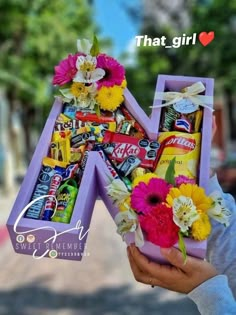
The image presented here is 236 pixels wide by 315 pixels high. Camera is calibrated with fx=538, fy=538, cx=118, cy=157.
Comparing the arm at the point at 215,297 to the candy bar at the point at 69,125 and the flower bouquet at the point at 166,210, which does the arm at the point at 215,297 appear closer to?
the flower bouquet at the point at 166,210

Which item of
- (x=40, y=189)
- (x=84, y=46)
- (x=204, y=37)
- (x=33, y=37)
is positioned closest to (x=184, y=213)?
(x=40, y=189)

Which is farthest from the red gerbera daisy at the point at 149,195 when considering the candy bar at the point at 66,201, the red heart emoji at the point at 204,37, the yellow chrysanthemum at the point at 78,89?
the red heart emoji at the point at 204,37

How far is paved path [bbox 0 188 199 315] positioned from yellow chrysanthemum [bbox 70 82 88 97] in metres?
2.36

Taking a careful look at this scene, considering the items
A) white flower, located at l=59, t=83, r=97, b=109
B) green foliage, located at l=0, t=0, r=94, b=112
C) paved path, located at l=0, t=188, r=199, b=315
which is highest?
green foliage, located at l=0, t=0, r=94, b=112

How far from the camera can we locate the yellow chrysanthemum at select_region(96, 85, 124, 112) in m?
0.89

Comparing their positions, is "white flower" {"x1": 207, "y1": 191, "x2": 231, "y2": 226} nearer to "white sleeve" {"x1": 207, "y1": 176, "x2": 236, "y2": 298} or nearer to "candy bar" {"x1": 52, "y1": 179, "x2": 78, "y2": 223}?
"white sleeve" {"x1": 207, "y1": 176, "x2": 236, "y2": 298}

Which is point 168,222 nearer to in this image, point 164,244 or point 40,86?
point 164,244

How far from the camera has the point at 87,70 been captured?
2.97 ft

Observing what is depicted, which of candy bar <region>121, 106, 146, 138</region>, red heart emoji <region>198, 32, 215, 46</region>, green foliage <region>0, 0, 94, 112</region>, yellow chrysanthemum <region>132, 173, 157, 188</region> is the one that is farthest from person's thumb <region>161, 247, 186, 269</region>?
green foliage <region>0, 0, 94, 112</region>

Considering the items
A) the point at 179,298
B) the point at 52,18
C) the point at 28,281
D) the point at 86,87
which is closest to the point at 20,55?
→ the point at 52,18

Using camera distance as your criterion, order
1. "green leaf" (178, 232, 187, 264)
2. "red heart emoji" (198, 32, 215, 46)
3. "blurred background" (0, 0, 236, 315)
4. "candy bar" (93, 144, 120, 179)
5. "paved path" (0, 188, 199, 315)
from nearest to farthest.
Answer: "green leaf" (178, 232, 187, 264)
"candy bar" (93, 144, 120, 179)
"red heart emoji" (198, 32, 215, 46)
"blurred background" (0, 0, 236, 315)
"paved path" (0, 188, 199, 315)

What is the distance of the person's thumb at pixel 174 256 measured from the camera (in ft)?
2.45

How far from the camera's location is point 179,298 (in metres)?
3.88

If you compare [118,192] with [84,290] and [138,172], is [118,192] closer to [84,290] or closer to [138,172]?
[138,172]
